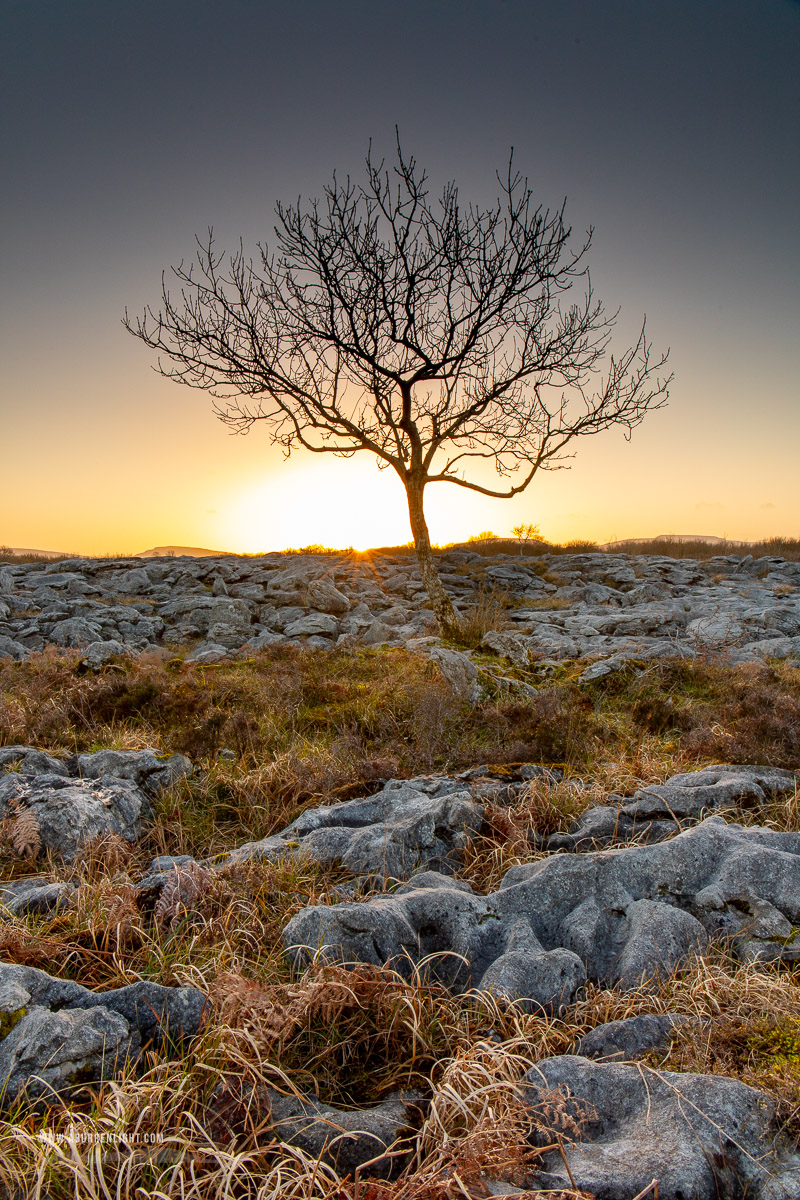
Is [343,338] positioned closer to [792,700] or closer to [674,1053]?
[792,700]

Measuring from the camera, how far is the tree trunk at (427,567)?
1105 centimetres

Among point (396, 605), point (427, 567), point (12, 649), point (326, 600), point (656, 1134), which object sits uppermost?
point (427, 567)

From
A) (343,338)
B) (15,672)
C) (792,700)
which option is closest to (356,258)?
(343,338)

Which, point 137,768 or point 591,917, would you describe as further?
point 137,768

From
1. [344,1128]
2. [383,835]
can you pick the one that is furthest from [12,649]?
[344,1128]

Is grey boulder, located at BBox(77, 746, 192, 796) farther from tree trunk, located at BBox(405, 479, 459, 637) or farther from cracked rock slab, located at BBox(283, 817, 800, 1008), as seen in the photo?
tree trunk, located at BBox(405, 479, 459, 637)

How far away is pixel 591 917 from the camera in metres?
3.19

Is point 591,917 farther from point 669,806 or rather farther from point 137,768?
point 137,768

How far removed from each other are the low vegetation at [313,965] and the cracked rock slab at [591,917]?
0.52 feet

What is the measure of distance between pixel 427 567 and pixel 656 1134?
9806 millimetres

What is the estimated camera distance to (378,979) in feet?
8.97

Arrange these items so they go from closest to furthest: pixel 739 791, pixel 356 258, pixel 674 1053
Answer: pixel 674 1053, pixel 739 791, pixel 356 258

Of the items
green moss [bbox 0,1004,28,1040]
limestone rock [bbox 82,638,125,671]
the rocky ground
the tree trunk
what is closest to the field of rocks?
green moss [bbox 0,1004,28,1040]

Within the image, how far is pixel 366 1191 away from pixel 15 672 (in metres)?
8.21
